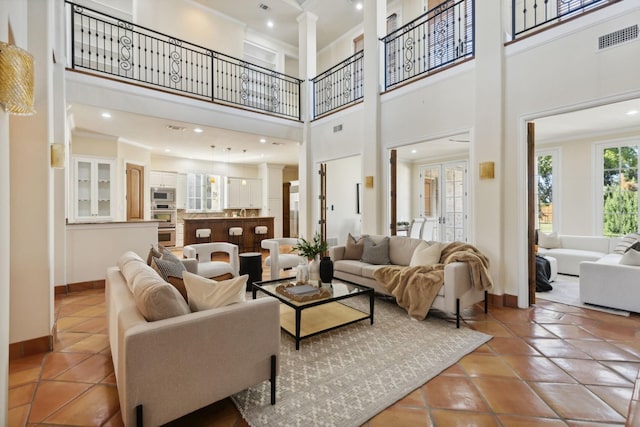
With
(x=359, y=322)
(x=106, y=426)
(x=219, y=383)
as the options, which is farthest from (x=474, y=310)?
(x=106, y=426)

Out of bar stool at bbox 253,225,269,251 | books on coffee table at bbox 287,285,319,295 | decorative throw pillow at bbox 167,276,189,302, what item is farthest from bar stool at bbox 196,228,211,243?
decorative throw pillow at bbox 167,276,189,302

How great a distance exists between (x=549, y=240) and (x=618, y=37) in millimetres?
4048

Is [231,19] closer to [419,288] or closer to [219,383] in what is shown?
[419,288]

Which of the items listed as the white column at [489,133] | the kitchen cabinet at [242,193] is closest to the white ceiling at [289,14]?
the white column at [489,133]

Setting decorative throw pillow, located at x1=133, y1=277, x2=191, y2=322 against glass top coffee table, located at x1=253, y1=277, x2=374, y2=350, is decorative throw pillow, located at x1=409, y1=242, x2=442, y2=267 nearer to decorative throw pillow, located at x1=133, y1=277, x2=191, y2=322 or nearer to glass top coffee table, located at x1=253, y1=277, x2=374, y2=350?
glass top coffee table, located at x1=253, y1=277, x2=374, y2=350

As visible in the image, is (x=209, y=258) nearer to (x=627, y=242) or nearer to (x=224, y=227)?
(x=224, y=227)

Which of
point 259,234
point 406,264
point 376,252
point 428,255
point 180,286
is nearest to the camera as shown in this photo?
point 180,286

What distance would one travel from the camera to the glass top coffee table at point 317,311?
2.63 meters

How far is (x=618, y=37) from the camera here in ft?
9.67

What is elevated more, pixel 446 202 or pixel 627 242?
pixel 446 202

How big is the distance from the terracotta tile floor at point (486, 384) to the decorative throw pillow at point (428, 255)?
0.85m

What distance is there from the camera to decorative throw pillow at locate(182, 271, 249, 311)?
177cm

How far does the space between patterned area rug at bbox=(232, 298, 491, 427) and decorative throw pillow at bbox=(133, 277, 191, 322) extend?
0.77 metres

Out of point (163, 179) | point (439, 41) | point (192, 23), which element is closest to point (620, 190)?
point (439, 41)
